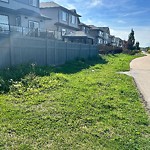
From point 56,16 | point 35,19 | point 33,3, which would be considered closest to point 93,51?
point 35,19

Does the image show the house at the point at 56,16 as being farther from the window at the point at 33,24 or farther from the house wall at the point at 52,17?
the window at the point at 33,24

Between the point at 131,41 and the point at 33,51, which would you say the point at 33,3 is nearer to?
the point at 33,51

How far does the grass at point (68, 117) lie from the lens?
14.1ft

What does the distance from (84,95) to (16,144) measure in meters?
4.11

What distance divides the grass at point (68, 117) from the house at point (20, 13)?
35.8ft

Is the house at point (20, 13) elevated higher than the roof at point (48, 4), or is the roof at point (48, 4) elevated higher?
the roof at point (48, 4)

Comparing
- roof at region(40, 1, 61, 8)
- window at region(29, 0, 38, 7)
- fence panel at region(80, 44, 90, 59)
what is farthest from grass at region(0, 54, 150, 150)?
roof at region(40, 1, 61, 8)

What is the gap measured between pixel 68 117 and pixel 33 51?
27.2ft

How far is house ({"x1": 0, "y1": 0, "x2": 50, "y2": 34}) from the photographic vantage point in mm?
20562

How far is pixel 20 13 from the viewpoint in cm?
2175

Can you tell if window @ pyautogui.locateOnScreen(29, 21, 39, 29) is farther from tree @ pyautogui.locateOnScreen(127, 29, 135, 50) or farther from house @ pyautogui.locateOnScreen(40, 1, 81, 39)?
tree @ pyautogui.locateOnScreen(127, 29, 135, 50)

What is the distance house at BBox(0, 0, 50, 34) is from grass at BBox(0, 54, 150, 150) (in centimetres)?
1092

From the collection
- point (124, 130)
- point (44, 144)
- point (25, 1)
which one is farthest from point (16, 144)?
point (25, 1)

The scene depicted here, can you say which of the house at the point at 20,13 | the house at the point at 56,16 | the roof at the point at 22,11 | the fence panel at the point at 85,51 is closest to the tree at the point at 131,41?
the house at the point at 56,16
